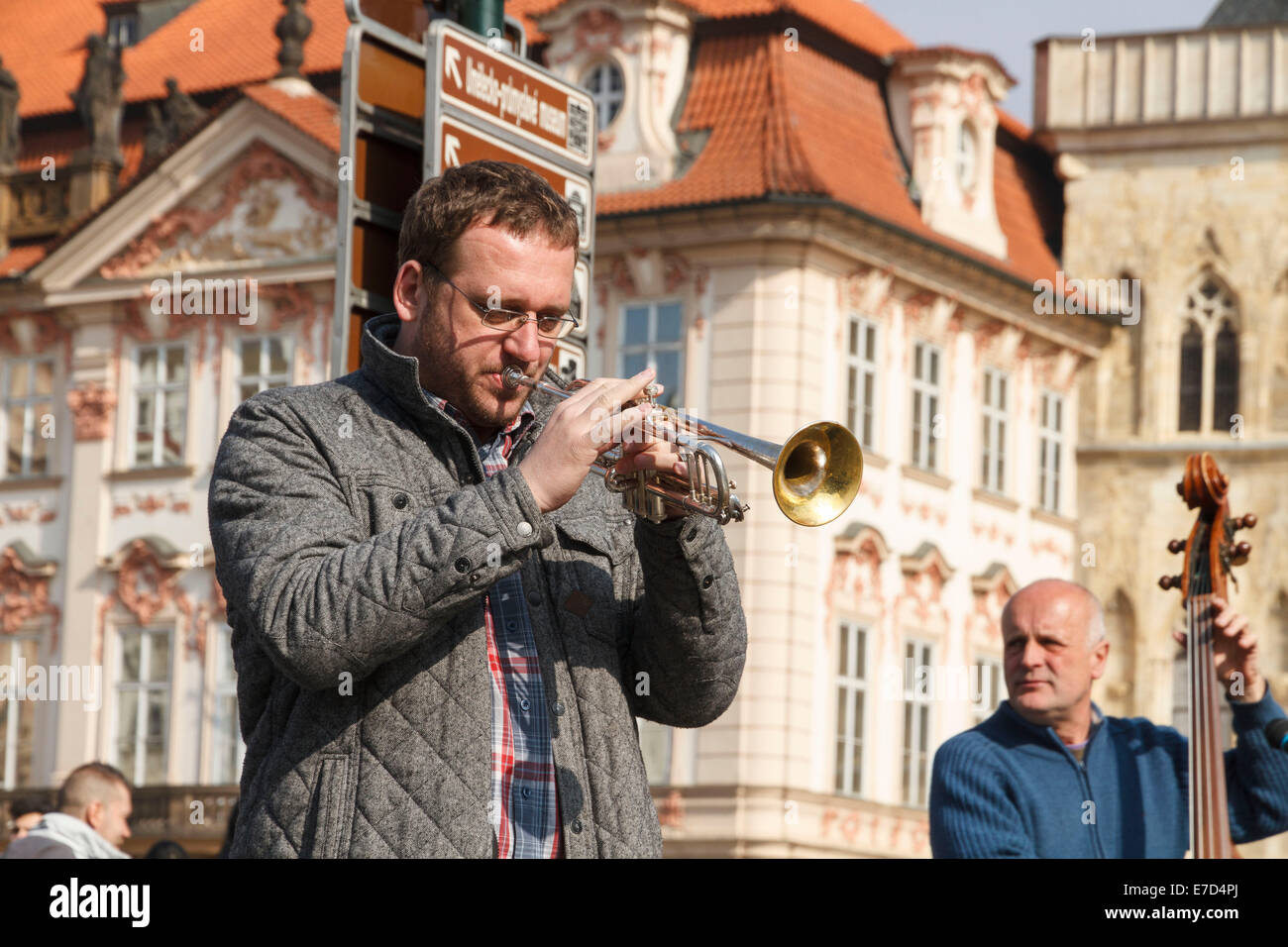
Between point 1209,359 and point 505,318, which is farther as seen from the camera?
point 1209,359

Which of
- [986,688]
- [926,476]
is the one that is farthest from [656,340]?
[986,688]

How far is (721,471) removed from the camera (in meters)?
3.62

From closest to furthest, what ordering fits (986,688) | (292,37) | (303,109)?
(986,688)
(303,109)
(292,37)

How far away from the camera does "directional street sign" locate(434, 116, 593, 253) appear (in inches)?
264

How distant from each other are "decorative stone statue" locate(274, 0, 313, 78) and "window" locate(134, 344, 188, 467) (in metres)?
3.52

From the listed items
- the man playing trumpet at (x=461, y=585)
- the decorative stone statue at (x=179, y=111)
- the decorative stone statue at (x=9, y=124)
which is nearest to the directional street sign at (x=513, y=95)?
the man playing trumpet at (x=461, y=585)

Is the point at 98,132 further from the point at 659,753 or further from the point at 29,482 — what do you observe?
the point at 659,753

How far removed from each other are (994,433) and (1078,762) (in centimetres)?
2240

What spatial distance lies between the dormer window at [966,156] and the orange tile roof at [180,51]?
7530 mm

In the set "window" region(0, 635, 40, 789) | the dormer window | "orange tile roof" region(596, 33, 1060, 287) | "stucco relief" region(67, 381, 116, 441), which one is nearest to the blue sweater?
"orange tile roof" region(596, 33, 1060, 287)

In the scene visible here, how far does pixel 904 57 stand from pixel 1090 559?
639 centimetres

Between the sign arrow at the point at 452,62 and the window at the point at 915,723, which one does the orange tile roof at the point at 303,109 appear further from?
the sign arrow at the point at 452,62
